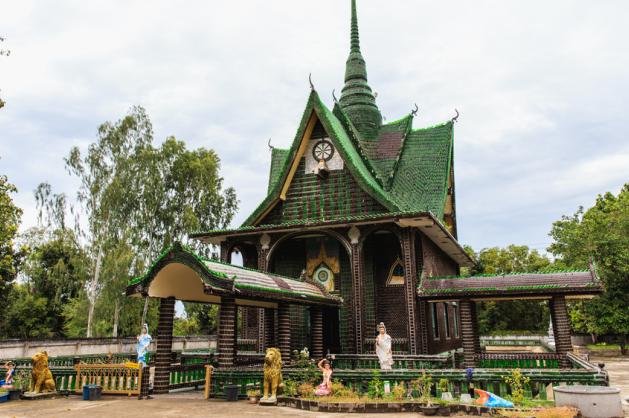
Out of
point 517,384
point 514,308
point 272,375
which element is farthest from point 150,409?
point 514,308

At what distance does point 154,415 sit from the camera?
970cm

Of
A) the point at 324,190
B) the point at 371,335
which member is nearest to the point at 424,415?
the point at 371,335

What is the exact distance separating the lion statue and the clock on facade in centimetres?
1278

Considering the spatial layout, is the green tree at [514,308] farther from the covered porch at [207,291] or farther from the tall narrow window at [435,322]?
the covered porch at [207,291]

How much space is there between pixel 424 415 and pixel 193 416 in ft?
14.1

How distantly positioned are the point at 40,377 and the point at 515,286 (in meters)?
14.7

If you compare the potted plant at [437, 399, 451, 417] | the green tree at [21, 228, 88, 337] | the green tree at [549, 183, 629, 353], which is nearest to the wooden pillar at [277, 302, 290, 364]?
the potted plant at [437, 399, 451, 417]

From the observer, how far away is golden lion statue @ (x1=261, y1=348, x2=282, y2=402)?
1107 cm

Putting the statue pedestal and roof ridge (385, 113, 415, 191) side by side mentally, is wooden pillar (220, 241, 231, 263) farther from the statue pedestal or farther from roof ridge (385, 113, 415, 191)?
the statue pedestal

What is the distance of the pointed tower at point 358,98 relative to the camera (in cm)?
2575

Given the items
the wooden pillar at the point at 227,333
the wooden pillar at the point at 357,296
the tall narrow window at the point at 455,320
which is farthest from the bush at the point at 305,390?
the tall narrow window at the point at 455,320

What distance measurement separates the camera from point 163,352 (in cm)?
1310

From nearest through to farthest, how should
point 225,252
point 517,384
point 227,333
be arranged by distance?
point 517,384
point 227,333
point 225,252

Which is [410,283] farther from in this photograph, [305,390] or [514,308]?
[514,308]
